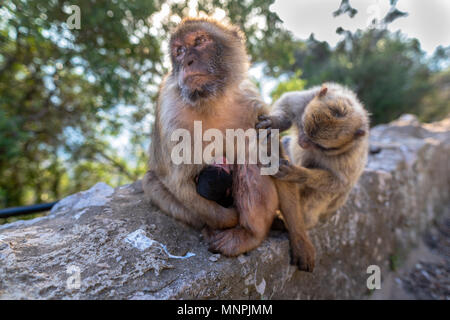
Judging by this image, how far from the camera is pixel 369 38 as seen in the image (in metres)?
13.2

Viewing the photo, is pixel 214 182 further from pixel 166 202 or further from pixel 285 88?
pixel 285 88

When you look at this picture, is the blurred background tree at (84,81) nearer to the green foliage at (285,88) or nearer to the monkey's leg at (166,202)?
the green foliage at (285,88)

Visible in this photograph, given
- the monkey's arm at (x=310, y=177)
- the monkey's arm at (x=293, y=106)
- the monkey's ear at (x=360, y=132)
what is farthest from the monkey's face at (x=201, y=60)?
the monkey's ear at (x=360, y=132)

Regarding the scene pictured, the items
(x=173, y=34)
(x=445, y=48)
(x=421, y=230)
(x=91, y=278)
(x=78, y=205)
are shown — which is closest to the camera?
(x=91, y=278)

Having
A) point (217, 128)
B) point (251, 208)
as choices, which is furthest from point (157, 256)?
point (217, 128)

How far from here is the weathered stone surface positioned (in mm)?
1615

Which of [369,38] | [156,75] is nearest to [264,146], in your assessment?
[156,75]

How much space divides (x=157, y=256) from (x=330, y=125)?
1.67 m

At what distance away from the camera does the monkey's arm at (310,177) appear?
7.34 feet

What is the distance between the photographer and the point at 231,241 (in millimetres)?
2076

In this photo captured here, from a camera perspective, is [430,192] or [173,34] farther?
[430,192]

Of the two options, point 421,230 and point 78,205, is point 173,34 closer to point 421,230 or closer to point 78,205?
point 78,205

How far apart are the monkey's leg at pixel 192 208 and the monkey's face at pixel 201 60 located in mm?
676
